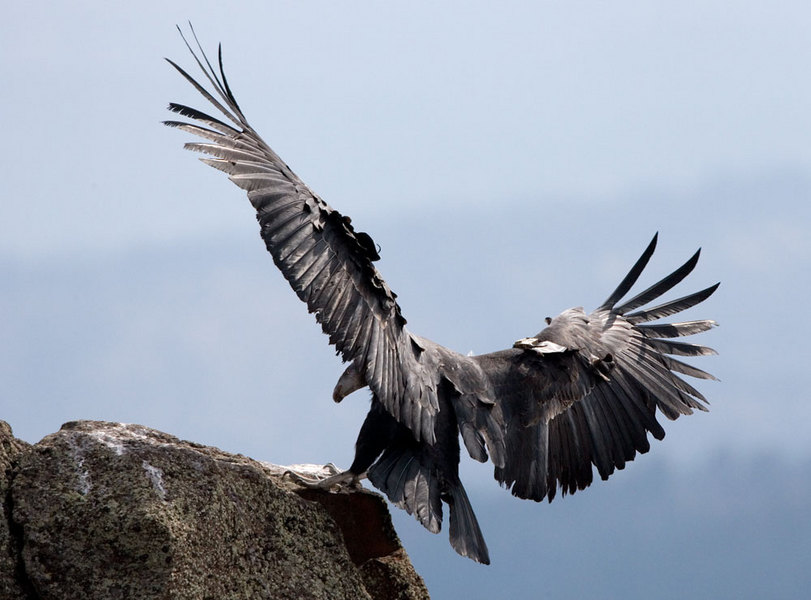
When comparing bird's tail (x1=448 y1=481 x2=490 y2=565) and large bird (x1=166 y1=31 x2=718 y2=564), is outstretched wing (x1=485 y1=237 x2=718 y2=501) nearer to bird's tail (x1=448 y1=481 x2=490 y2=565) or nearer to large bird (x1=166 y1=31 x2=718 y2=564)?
large bird (x1=166 y1=31 x2=718 y2=564)

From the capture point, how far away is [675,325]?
8094 mm

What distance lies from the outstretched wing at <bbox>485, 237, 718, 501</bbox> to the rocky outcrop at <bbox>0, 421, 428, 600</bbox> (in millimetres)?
1296

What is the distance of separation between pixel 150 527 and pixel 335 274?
1.64 m

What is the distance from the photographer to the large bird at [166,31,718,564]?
5961 millimetres

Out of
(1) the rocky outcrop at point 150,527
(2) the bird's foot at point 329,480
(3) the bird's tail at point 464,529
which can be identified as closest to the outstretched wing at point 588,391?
(3) the bird's tail at point 464,529

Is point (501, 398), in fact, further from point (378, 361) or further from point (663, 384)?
point (663, 384)

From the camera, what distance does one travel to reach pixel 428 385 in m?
6.21

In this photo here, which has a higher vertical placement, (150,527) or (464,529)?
(150,527)

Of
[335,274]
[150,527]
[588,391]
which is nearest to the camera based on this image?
[150,527]

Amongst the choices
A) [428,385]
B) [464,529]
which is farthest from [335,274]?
[464,529]

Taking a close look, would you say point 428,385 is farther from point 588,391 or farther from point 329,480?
point 588,391

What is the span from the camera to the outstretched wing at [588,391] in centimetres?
671

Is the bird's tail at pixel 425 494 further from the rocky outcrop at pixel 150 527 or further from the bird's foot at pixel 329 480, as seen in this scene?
the rocky outcrop at pixel 150 527

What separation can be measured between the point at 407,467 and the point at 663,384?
2.22m
